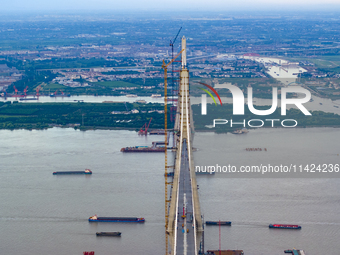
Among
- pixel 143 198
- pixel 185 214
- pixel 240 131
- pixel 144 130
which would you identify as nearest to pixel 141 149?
pixel 144 130

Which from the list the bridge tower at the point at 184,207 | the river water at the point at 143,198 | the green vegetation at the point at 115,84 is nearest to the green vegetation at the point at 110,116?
the river water at the point at 143,198

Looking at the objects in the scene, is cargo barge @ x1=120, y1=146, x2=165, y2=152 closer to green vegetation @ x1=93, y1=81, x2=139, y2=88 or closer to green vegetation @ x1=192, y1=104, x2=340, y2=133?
green vegetation @ x1=192, y1=104, x2=340, y2=133

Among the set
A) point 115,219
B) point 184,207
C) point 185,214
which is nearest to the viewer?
point 185,214

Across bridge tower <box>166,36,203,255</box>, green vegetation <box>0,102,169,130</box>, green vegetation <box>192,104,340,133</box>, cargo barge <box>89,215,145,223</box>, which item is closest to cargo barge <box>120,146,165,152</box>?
green vegetation <box>192,104,340,133</box>

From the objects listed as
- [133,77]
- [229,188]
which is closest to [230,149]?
[229,188]

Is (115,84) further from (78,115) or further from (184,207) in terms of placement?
(184,207)

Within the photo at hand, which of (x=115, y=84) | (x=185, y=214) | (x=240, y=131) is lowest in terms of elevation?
(x=115, y=84)

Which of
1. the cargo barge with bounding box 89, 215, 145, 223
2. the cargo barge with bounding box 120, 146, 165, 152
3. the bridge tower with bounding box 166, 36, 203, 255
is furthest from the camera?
the cargo barge with bounding box 120, 146, 165, 152

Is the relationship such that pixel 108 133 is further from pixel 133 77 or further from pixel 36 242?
pixel 133 77

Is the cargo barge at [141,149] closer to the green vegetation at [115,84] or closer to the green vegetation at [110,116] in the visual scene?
the green vegetation at [110,116]
